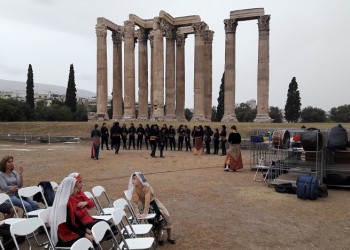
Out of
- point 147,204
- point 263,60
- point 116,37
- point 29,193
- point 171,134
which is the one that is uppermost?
point 116,37

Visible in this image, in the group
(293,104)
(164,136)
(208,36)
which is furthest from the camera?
(293,104)

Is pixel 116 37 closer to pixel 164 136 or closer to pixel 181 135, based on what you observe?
pixel 181 135

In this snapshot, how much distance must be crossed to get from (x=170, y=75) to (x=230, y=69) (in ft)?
24.1

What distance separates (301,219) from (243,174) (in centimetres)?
704

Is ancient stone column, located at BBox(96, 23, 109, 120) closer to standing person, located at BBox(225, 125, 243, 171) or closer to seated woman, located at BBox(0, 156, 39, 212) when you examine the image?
standing person, located at BBox(225, 125, 243, 171)

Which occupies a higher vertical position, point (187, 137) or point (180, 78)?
point (180, 78)

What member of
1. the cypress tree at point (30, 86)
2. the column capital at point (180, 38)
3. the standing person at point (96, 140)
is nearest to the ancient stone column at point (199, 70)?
the column capital at point (180, 38)

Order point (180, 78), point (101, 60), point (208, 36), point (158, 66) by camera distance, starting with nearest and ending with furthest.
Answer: point (158, 66) → point (101, 60) → point (208, 36) → point (180, 78)

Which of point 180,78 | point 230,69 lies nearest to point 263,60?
point 230,69

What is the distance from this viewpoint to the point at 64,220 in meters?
5.86

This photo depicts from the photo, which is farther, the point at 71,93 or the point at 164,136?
the point at 71,93

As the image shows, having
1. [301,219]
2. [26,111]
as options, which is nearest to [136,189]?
[301,219]

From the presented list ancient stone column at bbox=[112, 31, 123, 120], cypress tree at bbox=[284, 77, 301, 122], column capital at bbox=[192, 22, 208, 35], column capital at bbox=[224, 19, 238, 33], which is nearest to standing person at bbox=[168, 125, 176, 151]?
column capital at bbox=[192, 22, 208, 35]

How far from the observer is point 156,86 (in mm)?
38250
